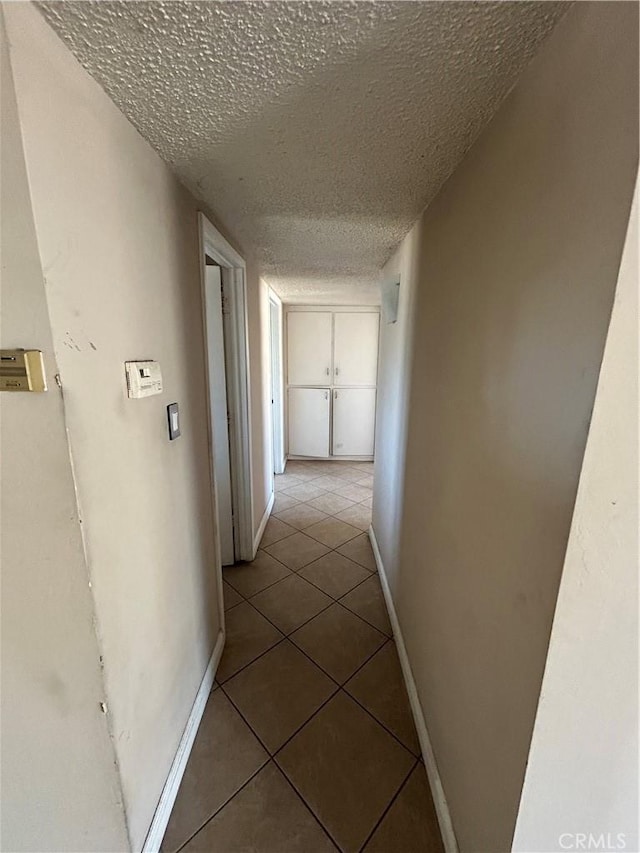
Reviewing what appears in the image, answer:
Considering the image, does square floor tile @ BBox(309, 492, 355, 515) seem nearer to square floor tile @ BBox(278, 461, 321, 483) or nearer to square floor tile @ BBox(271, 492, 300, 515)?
square floor tile @ BBox(271, 492, 300, 515)

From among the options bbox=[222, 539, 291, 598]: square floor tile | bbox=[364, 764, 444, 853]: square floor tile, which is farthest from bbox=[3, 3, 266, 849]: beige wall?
bbox=[222, 539, 291, 598]: square floor tile

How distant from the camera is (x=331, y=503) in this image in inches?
142

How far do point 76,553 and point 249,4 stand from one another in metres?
1.08

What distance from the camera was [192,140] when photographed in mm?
992

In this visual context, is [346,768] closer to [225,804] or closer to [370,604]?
[225,804]

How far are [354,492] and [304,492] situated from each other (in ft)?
1.85

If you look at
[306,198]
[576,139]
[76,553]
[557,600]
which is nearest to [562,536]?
[557,600]

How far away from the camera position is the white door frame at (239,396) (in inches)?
83.4

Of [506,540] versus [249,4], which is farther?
[506,540]

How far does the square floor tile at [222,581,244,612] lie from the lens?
2138 mm

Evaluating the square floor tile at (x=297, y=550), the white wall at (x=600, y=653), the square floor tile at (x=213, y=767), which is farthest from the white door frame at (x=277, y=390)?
the white wall at (x=600, y=653)

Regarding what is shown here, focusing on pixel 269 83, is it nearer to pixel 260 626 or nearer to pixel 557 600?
pixel 557 600

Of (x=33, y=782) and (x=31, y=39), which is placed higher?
(x=31, y=39)

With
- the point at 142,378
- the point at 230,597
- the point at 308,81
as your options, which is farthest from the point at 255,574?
the point at 308,81
